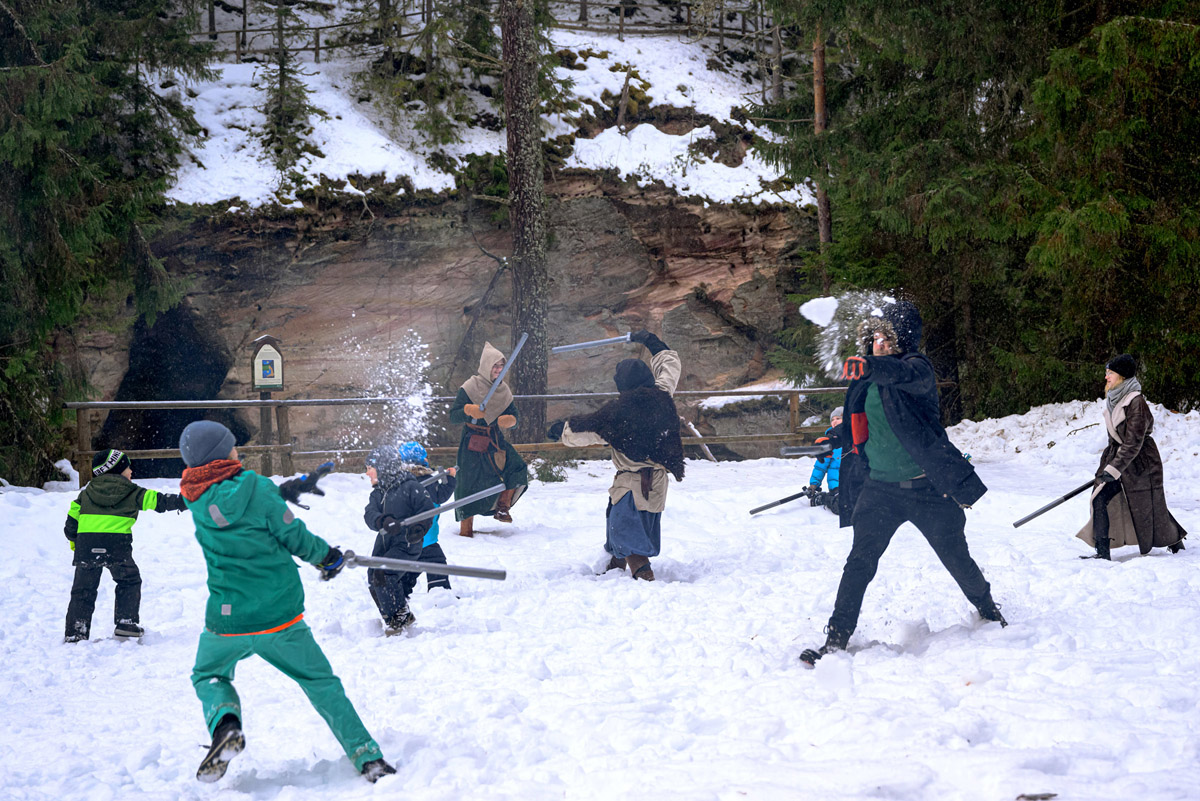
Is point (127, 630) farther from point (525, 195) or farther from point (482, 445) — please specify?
point (525, 195)

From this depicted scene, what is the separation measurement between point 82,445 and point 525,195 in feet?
23.1

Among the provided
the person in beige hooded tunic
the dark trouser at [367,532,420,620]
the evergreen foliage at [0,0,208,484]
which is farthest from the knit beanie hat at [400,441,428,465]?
the evergreen foliage at [0,0,208,484]

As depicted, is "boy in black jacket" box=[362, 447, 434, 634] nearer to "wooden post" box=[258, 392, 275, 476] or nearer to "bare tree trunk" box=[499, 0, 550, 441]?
"wooden post" box=[258, 392, 275, 476]

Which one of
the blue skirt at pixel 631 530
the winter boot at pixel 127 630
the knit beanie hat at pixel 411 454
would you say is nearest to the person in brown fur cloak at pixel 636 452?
the blue skirt at pixel 631 530

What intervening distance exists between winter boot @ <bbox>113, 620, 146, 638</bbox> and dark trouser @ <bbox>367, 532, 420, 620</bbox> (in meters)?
1.51

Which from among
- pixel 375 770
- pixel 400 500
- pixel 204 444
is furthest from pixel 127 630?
pixel 375 770

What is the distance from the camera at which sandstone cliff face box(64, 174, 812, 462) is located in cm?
A: 1616

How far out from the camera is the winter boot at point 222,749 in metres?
3.19

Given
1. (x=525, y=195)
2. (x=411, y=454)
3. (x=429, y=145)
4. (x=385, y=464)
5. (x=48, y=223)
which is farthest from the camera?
(x=429, y=145)

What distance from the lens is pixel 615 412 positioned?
22.6 feet

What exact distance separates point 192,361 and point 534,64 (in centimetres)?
866

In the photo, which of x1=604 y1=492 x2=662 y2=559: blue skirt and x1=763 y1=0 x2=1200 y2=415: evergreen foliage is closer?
x1=604 y1=492 x2=662 y2=559: blue skirt

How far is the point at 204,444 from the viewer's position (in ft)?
11.8

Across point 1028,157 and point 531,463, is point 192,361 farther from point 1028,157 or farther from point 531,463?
point 1028,157
